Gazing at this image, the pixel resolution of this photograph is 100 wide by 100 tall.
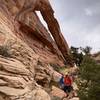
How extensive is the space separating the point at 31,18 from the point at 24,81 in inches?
935

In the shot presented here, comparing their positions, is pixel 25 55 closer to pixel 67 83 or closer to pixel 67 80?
pixel 67 80

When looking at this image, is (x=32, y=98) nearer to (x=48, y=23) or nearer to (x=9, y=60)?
(x=9, y=60)

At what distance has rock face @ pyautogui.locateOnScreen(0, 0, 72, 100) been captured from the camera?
12125 millimetres

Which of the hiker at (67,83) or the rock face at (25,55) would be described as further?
the hiker at (67,83)

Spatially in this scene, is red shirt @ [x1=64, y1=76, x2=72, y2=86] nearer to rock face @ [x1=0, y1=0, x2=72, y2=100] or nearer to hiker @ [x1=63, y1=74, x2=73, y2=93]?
hiker @ [x1=63, y1=74, x2=73, y2=93]

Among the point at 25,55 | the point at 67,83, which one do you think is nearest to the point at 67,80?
the point at 67,83

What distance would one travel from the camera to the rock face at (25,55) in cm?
1212

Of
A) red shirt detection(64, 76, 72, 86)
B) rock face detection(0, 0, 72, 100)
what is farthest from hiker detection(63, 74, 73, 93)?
rock face detection(0, 0, 72, 100)

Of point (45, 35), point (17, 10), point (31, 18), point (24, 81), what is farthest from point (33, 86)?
point (45, 35)

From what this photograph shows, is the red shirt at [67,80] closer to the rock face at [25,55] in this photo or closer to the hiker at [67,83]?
the hiker at [67,83]

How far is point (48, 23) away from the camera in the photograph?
3981cm

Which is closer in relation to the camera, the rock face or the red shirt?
the rock face

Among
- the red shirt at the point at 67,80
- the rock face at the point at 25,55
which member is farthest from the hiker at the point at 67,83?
the rock face at the point at 25,55

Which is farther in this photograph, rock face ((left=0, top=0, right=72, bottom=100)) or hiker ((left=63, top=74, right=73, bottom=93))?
hiker ((left=63, top=74, right=73, bottom=93))
